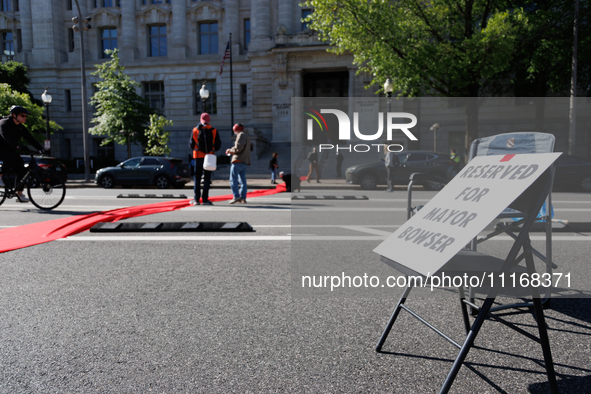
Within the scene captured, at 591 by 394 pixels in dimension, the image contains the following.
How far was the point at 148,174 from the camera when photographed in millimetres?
18938

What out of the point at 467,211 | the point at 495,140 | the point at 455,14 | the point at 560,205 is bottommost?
the point at 560,205

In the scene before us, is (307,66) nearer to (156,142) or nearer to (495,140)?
(156,142)

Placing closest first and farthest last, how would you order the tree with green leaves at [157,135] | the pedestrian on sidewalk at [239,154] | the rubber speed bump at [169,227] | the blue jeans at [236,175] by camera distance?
the rubber speed bump at [169,227]
the pedestrian on sidewalk at [239,154]
the blue jeans at [236,175]
the tree with green leaves at [157,135]

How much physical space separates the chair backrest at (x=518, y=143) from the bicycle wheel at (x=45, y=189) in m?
8.27

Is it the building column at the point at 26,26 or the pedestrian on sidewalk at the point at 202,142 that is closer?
the pedestrian on sidewalk at the point at 202,142

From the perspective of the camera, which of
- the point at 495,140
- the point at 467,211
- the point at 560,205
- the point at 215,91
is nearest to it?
the point at 467,211

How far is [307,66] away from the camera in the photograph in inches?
1465

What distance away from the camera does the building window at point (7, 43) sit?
44.0m

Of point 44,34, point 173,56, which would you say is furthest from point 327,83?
point 44,34

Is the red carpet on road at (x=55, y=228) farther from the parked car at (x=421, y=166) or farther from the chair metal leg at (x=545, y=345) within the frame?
the chair metal leg at (x=545, y=345)

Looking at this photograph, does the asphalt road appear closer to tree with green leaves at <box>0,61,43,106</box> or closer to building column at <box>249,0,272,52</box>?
building column at <box>249,0,272,52</box>

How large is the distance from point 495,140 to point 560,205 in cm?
800

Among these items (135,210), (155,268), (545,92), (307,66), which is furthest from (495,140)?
(307,66)

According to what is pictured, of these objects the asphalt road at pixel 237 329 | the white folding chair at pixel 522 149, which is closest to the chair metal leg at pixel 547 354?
the asphalt road at pixel 237 329
